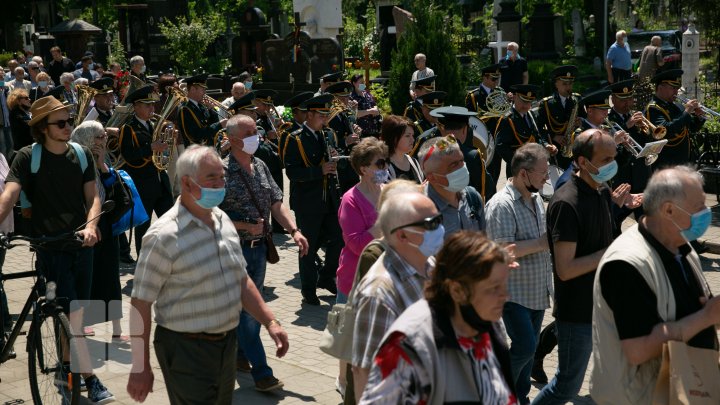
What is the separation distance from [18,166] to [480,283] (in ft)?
14.9

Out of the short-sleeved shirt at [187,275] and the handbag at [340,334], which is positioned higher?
the short-sleeved shirt at [187,275]

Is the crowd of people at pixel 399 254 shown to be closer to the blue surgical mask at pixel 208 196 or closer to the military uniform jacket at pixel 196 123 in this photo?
the blue surgical mask at pixel 208 196

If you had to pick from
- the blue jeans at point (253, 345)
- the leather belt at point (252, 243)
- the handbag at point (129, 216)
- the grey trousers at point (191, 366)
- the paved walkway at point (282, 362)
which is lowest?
the paved walkway at point (282, 362)

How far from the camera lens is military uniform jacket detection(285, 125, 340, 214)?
10.4m

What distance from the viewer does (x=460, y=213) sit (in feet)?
21.1

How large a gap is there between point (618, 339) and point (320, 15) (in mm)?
24061

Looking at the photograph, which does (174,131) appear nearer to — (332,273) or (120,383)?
(332,273)

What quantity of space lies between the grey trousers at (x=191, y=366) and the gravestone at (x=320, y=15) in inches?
905

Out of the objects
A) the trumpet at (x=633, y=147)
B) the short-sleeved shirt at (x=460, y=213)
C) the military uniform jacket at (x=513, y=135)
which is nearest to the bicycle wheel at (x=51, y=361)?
the short-sleeved shirt at (x=460, y=213)

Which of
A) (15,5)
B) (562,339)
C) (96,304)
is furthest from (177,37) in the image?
(562,339)

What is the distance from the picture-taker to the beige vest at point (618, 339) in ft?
14.5

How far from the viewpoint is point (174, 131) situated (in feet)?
38.9

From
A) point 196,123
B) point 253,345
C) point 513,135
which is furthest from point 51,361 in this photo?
point 513,135

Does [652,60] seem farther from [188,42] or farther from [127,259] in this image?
[188,42]
